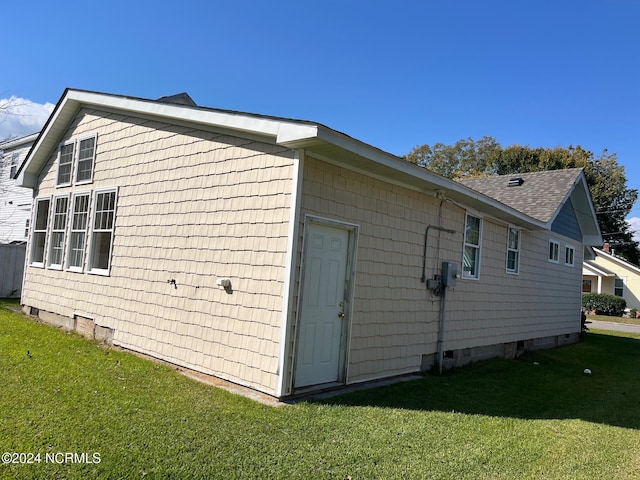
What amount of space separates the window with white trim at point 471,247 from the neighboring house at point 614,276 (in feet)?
87.3

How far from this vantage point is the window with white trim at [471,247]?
8984mm

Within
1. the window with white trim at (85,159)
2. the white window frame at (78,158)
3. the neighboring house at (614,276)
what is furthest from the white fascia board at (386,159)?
the neighboring house at (614,276)

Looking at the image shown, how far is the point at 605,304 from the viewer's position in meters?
29.7

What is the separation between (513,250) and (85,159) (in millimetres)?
10186

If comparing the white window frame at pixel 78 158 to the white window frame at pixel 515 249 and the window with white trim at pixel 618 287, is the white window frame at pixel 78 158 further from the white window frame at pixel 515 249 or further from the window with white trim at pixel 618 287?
the window with white trim at pixel 618 287

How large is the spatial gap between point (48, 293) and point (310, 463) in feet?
29.1

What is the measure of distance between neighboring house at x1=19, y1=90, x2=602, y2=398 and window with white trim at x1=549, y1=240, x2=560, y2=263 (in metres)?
2.42

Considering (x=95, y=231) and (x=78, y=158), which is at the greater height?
(x=78, y=158)

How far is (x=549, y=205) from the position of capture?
468 inches

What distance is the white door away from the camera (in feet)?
18.5

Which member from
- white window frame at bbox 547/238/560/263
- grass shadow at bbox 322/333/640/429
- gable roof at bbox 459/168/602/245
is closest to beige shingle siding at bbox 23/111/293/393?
grass shadow at bbox 322/333/640/429

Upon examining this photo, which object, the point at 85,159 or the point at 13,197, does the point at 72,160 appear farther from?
the point at 13,197

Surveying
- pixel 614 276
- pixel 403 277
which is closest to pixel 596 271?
pixel 614 276

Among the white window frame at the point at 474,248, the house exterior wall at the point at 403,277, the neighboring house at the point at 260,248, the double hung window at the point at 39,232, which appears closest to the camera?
the neighboring house at the point at 260,248
